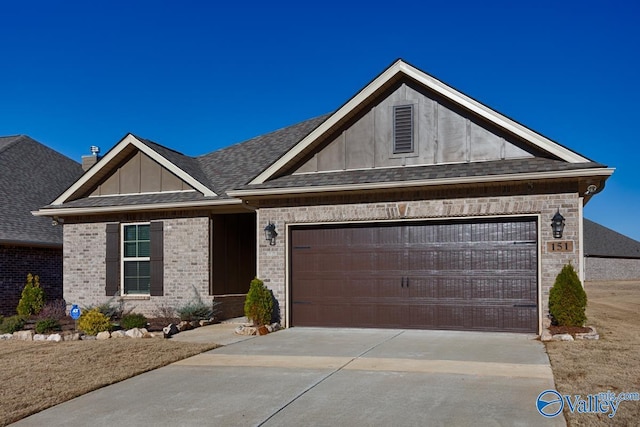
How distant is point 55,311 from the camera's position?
16094 millimetres

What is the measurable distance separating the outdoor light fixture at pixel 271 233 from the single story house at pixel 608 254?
37969 millimetres

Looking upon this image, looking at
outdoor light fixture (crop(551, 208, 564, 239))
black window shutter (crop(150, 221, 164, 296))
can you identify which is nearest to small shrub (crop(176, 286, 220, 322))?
black window shutter (crop(150, 221, 164, 296))

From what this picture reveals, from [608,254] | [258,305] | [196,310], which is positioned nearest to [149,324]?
[196,310]

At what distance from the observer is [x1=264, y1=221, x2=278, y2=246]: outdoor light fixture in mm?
14055

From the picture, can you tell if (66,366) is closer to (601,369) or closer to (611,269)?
(601,369)

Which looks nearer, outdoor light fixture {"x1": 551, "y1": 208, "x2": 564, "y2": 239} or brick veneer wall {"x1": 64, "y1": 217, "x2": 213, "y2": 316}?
outdoor light fixture {"x1": 551, "y1": 208, "x2": 564, "y2": 239}

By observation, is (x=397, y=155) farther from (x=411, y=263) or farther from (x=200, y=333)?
(x=200, y=333)

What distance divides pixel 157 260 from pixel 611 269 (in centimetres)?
4336

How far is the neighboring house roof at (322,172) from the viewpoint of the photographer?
1206 centimetres

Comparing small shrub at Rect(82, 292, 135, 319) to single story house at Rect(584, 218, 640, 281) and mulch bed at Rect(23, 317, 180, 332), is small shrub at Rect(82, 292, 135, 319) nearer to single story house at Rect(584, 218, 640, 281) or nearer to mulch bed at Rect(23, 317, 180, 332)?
mulch bed at Rect(23, 317, 180, 332)

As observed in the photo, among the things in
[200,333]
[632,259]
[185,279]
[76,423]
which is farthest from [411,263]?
[632,259]

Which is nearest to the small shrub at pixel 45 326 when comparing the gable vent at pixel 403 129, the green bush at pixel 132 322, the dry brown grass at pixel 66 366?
the dry brown grass at pixel 66 366

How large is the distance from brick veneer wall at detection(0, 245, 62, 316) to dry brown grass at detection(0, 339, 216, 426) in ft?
20.0
